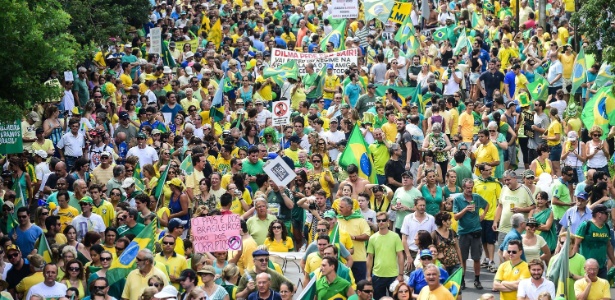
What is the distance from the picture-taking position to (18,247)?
1811 cm

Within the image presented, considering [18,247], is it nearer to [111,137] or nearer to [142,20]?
[111,137]

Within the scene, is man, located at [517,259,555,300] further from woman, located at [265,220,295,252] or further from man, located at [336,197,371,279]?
woman, located at [265,220,295,252]

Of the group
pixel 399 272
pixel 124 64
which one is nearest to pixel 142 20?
pixel 124 64

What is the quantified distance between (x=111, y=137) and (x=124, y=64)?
4730mm

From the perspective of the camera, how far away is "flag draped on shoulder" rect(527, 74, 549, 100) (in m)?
28.9

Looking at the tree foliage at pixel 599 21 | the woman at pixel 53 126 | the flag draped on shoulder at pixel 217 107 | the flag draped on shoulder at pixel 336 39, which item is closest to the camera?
the woman at pixel 53 126

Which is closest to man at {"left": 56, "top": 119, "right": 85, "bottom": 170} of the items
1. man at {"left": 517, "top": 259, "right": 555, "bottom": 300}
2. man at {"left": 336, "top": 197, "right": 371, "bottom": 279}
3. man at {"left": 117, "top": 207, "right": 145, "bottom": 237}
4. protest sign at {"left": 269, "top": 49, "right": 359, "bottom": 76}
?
man at {"left": 117, "top": 207, "right": 145, "bottom": 237}

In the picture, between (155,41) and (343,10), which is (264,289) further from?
(343,10)

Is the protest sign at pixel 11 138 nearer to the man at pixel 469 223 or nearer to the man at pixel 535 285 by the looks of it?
the man at pixel 469 223

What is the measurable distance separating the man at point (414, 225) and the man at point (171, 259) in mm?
2905

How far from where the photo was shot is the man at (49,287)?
53.3ft

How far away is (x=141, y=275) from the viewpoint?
1619cm

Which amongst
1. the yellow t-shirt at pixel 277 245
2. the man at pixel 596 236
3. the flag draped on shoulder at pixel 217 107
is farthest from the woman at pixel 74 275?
the flag draped on shoulder at pixel 217 107

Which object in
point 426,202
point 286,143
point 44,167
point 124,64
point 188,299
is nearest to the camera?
point 188,299
